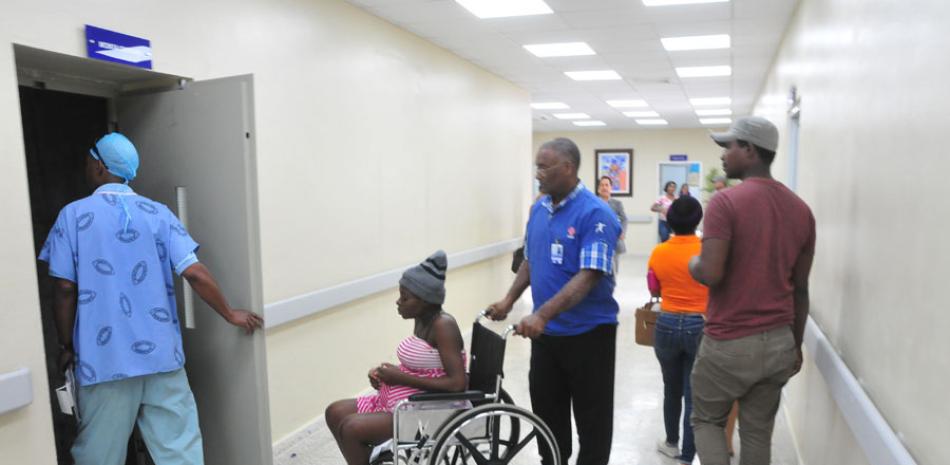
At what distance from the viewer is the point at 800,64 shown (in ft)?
12.0

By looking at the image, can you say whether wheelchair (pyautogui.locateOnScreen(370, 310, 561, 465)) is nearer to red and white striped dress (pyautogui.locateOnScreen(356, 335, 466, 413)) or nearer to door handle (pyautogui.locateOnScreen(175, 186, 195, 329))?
red and white striped dress (pyautogui.locateOnScreen(356, 335, 466, 413))

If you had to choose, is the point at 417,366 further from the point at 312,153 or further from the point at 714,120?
the point at 714,120

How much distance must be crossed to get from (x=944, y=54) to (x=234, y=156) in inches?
87.4

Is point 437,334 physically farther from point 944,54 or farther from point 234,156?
point 944,54

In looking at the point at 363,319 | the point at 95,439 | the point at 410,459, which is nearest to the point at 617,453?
the point at 410,459

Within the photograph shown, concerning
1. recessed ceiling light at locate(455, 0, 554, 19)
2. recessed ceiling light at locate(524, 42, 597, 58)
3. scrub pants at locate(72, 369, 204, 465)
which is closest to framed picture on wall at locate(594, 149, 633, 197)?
recessed ceiling light at locate(524, 42, 597, 58)

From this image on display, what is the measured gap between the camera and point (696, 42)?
17.1ft

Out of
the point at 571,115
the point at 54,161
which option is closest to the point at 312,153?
the point at 54,161

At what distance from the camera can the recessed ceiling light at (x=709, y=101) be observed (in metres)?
8.76

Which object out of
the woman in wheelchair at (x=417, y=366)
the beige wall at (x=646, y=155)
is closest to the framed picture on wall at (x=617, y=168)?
the beige wall at (x=646, y=155)

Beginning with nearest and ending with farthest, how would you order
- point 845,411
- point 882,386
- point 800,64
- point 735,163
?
point 882,386, point 845,411, point 735,163, point 800,64

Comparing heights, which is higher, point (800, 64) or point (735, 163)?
point (800, 64)

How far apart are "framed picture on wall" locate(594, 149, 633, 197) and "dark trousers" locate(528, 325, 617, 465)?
11.5 metres

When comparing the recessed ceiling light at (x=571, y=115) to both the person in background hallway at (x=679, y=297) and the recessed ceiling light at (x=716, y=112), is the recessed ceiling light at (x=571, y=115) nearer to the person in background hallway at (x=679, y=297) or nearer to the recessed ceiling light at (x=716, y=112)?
the recessed ceiling light at (x=716, y=112)
